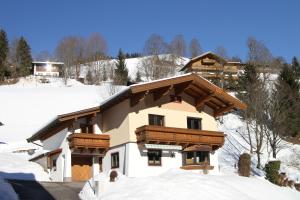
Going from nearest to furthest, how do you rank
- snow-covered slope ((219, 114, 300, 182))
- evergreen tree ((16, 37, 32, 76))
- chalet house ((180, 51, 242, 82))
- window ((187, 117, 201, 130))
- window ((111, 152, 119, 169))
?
1. window ((111, 152, 119, 169))
2. window ((187, 117, 201, 130))
3. snow-covered slope ((219, 114, 300, 182))
4. chalet house ((180, 51, 242, 82))
5. evergreen tree ((16, 37, 32, 76))

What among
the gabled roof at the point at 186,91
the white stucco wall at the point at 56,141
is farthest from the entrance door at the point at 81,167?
the gabled roof at the point at 186,91

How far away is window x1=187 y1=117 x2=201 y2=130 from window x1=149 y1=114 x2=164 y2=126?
2.61m

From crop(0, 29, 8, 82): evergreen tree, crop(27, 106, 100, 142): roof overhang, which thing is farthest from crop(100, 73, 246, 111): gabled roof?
crop(0, 29, 8, 82): evergreen tree

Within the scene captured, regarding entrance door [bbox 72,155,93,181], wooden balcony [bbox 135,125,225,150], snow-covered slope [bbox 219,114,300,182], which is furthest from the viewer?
snow-covered slope [bbox 219,114,300,182]

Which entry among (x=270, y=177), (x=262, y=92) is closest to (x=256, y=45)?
(x=262, y=92)

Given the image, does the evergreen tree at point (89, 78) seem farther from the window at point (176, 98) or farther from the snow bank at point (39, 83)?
the window at point (176, 98)

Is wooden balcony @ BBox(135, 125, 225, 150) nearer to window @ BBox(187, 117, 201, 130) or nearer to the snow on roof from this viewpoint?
window @ BBox(187, 117, 201, 130)

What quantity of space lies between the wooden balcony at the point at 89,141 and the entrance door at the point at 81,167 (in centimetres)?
202

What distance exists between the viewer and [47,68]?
320ft

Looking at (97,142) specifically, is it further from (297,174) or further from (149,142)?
(297,174)

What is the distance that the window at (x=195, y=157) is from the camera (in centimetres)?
3003

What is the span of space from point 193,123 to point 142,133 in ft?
19.4

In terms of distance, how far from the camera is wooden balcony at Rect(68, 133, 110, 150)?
27.3 m

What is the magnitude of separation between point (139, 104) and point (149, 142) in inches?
108
